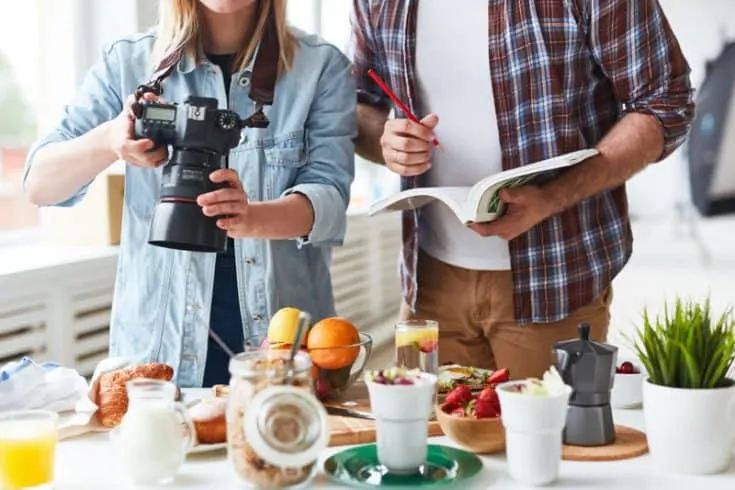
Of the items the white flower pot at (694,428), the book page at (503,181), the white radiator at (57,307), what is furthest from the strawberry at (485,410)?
the white radiator at (57,307)

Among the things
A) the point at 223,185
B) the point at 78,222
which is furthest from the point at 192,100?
the point at 78,222

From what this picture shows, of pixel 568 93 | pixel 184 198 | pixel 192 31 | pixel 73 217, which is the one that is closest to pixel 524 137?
pixel 568 93

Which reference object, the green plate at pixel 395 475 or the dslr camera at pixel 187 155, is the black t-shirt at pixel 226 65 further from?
the green plate at pixel 395 475

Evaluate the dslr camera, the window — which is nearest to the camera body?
the dslr camera

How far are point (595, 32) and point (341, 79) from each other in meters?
0.48

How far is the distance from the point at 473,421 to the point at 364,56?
1.02 m

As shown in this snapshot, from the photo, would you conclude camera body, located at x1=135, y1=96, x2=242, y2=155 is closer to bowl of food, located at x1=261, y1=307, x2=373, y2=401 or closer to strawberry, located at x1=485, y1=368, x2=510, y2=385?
bowl of food, located at x1=261, y1=307, x2=373, y2=401

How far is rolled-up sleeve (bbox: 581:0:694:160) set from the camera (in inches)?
72.7

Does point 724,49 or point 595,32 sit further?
point 724,49

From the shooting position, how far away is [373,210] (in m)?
1.76

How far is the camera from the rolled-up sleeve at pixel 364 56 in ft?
6.71

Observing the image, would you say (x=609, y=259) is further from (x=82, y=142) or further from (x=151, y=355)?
(x=82, y=142)

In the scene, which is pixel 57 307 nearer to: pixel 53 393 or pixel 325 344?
pixel 53 393

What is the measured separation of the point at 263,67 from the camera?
175 cm
